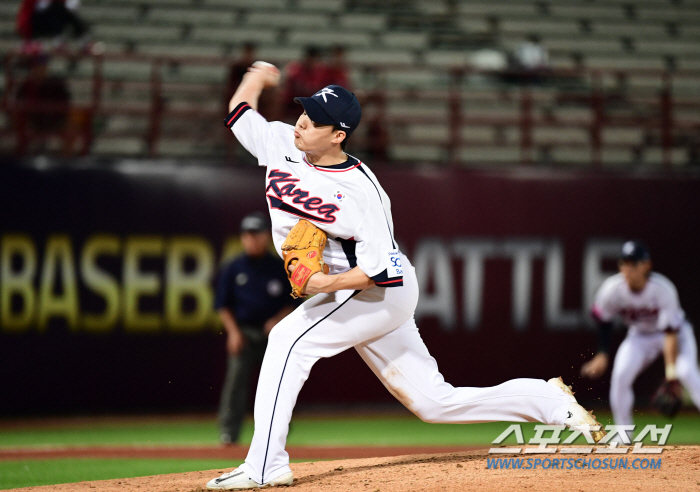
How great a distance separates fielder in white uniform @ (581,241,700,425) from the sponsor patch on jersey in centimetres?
461

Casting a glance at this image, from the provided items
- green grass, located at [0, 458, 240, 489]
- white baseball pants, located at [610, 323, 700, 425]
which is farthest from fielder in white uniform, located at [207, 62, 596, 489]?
white baseball pants, located at [610, 323, 700, 425]

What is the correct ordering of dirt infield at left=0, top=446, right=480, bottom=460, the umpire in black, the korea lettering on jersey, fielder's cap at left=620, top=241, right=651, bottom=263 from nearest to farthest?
the korea lettering on jersey < dirt infield at left=0, top=446, right=480, bottom=460 < the umpire in black < fielder's cap at left=620, top=241, right=651, bottom=263

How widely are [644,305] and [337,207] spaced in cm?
546

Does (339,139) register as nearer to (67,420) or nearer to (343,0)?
(67,420)

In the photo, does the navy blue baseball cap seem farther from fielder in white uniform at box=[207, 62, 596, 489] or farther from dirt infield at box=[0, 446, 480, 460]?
dirt infield at box=[0, 446, 480, 460]

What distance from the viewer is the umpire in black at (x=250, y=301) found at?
8.30 m

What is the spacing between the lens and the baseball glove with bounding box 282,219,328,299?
4.32 metres

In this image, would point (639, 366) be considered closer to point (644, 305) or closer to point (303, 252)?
point (644, 305)

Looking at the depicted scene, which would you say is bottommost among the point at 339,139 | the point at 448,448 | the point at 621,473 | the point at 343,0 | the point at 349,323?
the point at 448,448

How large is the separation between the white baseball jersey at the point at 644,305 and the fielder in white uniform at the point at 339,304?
167 inches

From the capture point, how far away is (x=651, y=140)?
1394cm

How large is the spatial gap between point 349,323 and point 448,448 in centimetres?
381

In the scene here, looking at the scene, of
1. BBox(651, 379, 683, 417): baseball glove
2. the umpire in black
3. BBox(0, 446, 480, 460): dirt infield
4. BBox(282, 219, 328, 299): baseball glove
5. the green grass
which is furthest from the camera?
the umpire in black

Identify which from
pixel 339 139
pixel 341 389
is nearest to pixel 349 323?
pixel 339 139
